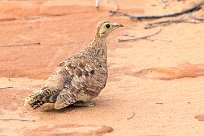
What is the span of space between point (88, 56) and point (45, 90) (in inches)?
32.2

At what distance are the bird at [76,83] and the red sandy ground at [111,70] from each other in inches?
6.6

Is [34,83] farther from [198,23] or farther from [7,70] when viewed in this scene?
[198,23]

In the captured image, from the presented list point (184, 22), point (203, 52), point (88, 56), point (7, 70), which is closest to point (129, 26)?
point (184, 22)

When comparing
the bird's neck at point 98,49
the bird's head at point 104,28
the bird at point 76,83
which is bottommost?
the bird at point 76,83

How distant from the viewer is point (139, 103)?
8.73m

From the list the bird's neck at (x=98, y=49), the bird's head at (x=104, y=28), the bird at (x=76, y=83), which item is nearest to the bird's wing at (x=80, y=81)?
the bird at (x=76, y=83)

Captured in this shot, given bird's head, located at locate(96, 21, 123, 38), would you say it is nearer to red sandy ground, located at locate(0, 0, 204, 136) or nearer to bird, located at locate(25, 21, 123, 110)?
bird, located at locate(25, 21, 123, 110)

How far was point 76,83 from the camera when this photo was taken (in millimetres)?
8375

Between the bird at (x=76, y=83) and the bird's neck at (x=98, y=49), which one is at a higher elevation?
the bird's neck at (x=98, y=49)

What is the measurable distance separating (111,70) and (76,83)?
230 centimetres

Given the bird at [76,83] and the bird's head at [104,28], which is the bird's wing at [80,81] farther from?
the bird's head at [104,28]

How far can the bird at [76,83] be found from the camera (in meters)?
8.23

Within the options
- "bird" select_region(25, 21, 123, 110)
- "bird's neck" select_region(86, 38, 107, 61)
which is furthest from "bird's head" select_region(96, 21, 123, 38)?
"bird" select_region(25, 21, 123, 110)

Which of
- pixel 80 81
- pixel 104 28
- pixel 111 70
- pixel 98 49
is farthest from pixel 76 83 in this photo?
pixel 111 70
